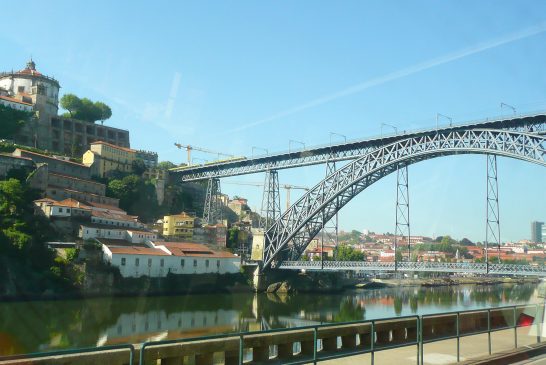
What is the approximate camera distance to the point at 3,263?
32562 mm

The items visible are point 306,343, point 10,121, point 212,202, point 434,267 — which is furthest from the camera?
point 212,202

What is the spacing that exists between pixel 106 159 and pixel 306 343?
5170 cm

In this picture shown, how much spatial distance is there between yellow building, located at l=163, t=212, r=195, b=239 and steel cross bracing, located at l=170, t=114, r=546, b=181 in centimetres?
539

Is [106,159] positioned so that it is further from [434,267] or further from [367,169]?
[434,267]

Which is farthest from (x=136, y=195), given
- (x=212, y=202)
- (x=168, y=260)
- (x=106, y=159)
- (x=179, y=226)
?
(x=168, y=260)

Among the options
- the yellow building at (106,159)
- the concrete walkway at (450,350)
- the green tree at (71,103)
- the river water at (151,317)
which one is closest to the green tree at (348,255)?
the river water at (151,317)

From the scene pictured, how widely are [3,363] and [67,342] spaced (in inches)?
606

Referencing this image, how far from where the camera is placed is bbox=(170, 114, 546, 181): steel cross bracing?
32.6 metres

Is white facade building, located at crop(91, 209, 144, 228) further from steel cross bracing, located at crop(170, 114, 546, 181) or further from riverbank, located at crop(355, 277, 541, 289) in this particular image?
riverbank, located at crop(355, 277, 541, 289)

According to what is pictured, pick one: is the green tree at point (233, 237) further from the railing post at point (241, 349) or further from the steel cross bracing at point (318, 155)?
the railing post at point (241, 349)

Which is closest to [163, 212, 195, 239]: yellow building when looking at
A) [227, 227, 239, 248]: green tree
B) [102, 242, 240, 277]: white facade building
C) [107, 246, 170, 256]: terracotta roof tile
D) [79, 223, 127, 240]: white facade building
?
[227, 227, 239, 248]: green tree

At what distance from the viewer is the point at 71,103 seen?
65438 millimetres

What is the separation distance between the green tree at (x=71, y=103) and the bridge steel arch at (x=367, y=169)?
103 ft

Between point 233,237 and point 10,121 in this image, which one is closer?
point 10,121
